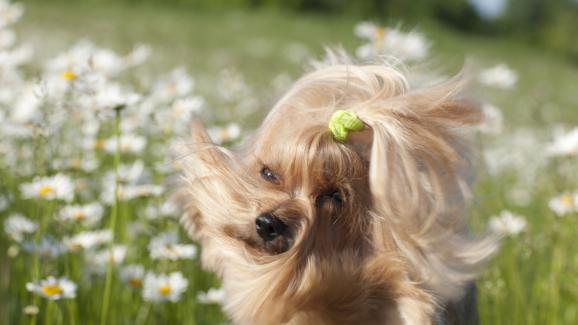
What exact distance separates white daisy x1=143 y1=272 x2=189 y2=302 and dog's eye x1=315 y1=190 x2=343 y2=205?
95cm

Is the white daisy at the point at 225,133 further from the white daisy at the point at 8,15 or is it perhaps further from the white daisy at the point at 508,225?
the white daisy at the point at 508,225

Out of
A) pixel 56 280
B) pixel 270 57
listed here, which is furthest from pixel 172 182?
pixel 270 57

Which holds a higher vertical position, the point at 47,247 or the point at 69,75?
the point at 69,75

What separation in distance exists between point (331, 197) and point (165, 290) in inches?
39.3

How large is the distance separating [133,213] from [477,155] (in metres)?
2.15

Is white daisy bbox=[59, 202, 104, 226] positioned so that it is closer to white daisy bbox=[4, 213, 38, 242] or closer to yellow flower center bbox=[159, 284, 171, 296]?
white daisy bbox=[4, 213, 38, 242]

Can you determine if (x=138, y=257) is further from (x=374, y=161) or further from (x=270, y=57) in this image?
(x=270, y=57)

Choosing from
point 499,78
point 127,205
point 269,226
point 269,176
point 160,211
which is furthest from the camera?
point 499,78

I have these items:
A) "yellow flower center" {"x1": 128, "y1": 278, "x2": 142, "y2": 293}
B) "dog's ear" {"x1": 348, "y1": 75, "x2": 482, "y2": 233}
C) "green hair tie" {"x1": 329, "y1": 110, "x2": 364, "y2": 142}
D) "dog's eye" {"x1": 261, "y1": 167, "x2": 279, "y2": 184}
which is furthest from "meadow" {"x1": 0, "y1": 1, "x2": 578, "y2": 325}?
"dog's eye" {"x1": 261, "y1": 167, "x2": 279, "y2": 184}

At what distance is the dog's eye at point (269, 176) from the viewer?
2.23 m

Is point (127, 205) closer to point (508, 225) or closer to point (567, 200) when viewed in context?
point (508, 225)

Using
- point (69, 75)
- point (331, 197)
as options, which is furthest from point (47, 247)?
point (331, 197)

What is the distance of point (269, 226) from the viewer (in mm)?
2115

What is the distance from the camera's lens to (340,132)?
85.1 inches
